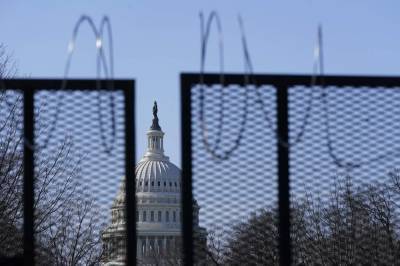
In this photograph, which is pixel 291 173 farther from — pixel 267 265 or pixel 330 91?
pixel 267 265

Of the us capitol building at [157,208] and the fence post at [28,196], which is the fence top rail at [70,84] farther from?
the us capitol building at [157,208]

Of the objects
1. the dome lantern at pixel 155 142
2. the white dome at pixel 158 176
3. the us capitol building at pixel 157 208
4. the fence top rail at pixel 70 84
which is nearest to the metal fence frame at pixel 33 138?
the fence top rail at pixel 70 84

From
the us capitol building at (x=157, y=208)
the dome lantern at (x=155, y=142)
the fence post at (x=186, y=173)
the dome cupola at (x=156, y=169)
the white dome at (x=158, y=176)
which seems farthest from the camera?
the dome lantern at (x=155, y=142)

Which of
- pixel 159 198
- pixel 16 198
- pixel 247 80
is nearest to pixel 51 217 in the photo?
pixel 16 198

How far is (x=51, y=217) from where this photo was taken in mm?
22156

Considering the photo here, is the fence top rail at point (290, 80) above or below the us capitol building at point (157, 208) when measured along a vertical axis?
above

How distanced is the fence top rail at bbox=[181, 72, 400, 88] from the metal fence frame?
360mm

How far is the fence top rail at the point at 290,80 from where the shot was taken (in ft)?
16.6

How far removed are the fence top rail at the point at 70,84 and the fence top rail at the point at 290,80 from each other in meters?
0.35

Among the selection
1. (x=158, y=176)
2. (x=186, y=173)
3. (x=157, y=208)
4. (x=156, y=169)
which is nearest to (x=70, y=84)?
(x=186, y=173)

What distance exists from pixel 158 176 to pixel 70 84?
87699 mm

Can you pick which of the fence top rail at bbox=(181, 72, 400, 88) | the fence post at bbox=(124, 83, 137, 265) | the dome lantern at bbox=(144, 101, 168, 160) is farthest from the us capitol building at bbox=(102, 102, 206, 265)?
the fence post at bbox=(124, 83, 137, 265)

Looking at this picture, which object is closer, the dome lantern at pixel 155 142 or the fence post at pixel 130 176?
the fence post at pixel 130 176

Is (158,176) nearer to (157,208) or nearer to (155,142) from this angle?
(157,208)
